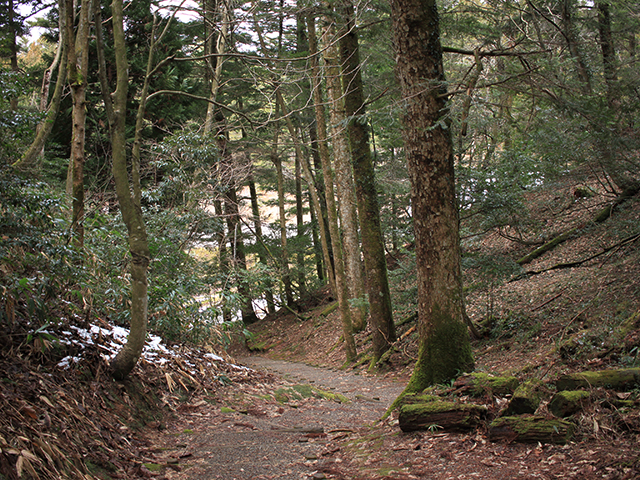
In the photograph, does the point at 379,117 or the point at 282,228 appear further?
the point at 282,228

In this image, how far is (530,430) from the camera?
327cm

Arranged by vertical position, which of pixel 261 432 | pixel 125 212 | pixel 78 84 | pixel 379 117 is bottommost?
pixel 261 432

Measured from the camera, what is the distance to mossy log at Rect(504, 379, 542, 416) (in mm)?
3514

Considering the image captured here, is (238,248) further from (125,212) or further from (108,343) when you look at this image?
(125,212)

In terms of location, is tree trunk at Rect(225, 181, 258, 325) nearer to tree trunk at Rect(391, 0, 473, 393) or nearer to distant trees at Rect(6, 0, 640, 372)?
distant trees at Rect(6, 0, 640, 372)

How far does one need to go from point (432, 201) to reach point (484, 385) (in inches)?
80.9

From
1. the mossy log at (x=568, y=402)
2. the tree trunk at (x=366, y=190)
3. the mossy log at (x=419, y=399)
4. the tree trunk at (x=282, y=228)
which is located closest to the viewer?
the mossy log at (x=568, y=402)

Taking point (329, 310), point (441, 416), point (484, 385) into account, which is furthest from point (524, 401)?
point (329, 310)

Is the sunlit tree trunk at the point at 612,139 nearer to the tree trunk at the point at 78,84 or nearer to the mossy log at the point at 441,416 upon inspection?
the mossy log at the point at 441,416

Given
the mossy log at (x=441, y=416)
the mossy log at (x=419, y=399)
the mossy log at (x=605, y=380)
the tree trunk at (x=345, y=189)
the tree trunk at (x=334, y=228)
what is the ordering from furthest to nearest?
the tree trunk at (x=345, y=189) → the tree trunk at (x=334, y=228) → the mossy log at (x=419, y=399) → the mossy log at (x=441, y=416) → the mossy log at (x=605, y=380)

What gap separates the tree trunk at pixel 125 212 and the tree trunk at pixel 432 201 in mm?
3163

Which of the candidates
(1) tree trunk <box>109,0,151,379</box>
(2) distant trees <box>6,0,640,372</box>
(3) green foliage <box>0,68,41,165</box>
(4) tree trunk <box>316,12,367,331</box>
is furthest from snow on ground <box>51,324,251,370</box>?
(4) tree trunk <box>316,12,367,331</box>

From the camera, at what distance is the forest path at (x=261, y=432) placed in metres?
3.75

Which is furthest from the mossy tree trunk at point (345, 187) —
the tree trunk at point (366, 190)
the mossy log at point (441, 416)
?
the mossy log at point (441, 416)
